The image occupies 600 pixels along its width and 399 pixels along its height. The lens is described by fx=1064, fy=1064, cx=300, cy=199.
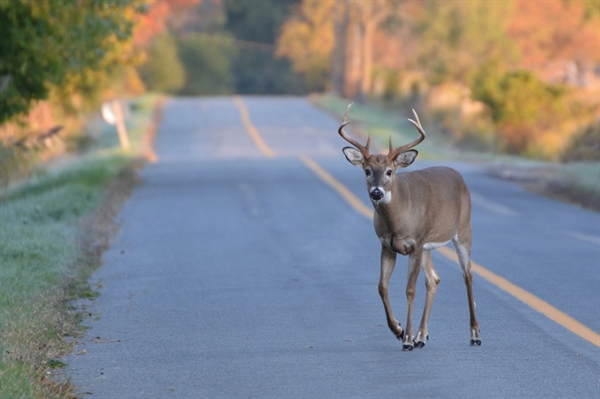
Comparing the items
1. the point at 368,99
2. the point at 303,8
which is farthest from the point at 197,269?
the point at 303,8

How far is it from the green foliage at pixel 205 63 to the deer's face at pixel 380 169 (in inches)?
2987

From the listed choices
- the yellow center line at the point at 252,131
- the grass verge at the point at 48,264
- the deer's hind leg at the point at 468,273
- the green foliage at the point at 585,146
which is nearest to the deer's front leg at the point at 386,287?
the deer's hind leg at the point at 468,273

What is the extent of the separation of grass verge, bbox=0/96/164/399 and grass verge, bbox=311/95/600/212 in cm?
696

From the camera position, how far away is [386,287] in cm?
805

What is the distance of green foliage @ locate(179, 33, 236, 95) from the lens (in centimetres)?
8294

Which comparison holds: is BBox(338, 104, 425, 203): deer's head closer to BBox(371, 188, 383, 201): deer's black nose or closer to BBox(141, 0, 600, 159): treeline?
BBox(371, 188, 383, 201): deer's black nose

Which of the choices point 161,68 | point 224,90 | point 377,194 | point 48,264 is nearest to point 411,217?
point 377,194

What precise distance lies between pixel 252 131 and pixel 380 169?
34238 mm

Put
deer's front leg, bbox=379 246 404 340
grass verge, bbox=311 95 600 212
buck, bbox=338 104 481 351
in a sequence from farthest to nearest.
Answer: grass verge, bbox=311 95 600 212
deer's front leg, bbox=379 246 404 340
buck, bbox=338 104 481 351

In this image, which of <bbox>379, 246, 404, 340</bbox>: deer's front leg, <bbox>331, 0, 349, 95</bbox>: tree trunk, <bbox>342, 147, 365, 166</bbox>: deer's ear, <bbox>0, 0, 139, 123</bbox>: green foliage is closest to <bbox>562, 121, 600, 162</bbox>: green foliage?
<bbox>0, 0, 139, 123</bbox>: green foliage

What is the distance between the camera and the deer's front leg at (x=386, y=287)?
8023mm

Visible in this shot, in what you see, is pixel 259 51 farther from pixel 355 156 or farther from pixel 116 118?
pixel 355 156

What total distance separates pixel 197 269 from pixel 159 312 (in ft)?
8.04

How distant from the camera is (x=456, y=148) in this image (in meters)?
35.1
